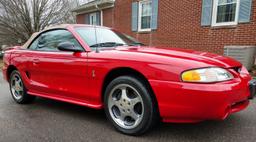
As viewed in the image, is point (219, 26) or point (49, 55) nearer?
point (49, 55)

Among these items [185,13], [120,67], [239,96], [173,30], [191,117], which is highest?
[185,13]

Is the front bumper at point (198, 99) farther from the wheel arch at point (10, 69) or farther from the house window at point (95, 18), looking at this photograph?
the house window at point (95, 18)

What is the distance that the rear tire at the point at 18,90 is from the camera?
161 inches

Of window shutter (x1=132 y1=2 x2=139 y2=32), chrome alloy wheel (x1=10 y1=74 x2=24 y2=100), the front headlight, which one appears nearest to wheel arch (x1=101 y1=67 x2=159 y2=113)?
the front headlight

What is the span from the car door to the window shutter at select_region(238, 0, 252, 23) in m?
5.96

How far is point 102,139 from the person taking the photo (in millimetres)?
2592

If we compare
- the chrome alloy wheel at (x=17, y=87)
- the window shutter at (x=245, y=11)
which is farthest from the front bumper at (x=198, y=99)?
the window shutter at (x=245, y=11)

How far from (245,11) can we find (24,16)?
15.8m

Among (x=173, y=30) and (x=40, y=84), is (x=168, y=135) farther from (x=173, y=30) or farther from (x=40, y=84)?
(x=173, y=30)

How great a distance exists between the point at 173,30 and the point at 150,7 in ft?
6.27

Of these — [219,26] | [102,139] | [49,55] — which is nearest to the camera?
[102,139]

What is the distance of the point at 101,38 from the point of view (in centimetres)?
338

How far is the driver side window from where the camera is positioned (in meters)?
3.37

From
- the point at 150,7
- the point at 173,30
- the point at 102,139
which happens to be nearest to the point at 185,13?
the point at 173,30
